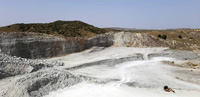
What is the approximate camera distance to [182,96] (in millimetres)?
11812

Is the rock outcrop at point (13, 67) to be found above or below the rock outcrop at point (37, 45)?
below

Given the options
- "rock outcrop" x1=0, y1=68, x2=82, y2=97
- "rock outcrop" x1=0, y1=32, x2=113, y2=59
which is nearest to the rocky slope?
"rock outcrop" x1=0, y1=32, x2=113, y2=59

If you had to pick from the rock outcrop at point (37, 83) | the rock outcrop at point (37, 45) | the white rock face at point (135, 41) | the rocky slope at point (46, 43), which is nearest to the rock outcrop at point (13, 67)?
the rock outcrop at point (37, 83)

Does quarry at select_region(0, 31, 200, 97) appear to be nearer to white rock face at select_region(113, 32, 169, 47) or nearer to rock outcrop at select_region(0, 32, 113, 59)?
rock outcrop at select_region(0, 32, 113, 59)

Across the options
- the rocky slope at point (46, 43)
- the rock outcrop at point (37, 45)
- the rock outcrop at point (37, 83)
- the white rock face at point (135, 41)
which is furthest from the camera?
the white rock face at point (135, 41)

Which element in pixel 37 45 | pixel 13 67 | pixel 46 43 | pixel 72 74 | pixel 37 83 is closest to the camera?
pixel 37 83

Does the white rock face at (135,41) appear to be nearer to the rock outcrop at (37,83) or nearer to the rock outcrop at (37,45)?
the rock outcrop at (37,45)

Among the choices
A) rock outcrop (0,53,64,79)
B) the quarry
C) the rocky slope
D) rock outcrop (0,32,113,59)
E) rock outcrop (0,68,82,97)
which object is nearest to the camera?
rock outcrop (0,68,82,97)

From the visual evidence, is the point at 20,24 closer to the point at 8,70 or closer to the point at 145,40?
the point at 145,40

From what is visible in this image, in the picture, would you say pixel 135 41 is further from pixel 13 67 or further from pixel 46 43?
pixel 13 67

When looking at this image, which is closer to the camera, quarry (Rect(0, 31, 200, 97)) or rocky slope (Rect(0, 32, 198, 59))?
quarry (Rect(0, 31, 200, 97))

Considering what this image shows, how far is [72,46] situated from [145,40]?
1879cm

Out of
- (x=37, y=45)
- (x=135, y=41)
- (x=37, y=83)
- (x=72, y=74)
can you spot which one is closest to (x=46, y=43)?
(x=37, y=45)

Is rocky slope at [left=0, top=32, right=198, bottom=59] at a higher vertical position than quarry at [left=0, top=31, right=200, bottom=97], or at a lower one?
higher
